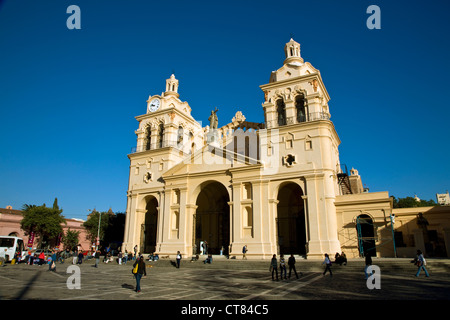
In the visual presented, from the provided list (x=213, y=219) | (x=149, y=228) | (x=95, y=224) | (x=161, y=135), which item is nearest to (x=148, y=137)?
(x=161, y=135)

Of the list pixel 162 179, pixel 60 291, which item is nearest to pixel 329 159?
pixel 162 179

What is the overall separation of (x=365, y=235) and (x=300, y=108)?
12.4 meters

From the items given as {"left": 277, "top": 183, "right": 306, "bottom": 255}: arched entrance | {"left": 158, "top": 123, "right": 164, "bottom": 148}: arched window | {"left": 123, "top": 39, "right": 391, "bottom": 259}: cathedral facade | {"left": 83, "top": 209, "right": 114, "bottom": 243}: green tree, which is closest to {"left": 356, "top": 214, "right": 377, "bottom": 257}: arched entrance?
{"left": 123, "top": 39, "right": 391, "bottom": 259}: cathedral facade

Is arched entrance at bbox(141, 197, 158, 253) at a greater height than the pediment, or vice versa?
the pediment

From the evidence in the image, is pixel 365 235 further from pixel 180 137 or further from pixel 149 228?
pixel 149 228

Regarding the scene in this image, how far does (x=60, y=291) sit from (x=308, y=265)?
14184 millimetres

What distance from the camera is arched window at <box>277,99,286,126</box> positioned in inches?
1120

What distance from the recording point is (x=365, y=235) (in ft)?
83.0

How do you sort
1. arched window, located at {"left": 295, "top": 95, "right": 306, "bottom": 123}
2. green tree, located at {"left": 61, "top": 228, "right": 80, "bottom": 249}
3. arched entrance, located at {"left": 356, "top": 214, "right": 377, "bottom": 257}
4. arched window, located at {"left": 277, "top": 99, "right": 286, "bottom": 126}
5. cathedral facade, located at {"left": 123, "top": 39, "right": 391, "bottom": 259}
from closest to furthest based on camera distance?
arched entrance, located at {"left": 356, "top": 214, "right": 377, "bottom": 257}, cathedral facade, located at {"left": 123, "top": 39, "right": 391, "bottom": 259}, arched window, located at {"left": 295, "top": 95, "right": 306, "bottom": 123}, arched window, located at {"left": 277, "top": 99, "right": 286, "bottom": 126}, green tree, located at {"left": 61, "top": 228, "right": 80, "bottom": 249}

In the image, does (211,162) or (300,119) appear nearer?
(300,119)

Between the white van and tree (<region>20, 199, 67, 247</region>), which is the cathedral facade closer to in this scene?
the white van

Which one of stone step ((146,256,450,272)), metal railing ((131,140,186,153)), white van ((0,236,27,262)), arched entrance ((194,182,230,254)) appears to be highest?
metal railing ((131,140,186,153))

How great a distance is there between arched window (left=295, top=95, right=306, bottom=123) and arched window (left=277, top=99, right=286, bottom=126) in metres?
1.26
